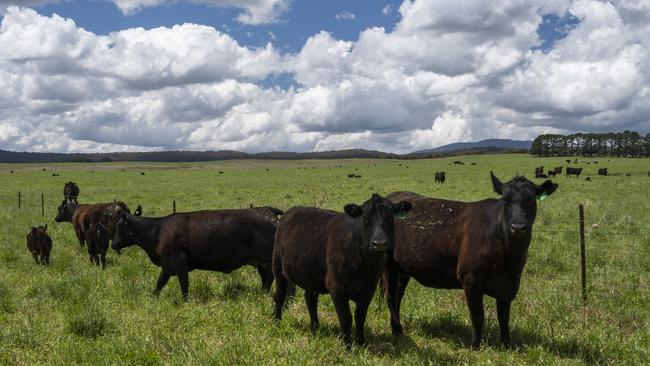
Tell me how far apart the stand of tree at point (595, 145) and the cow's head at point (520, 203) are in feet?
438

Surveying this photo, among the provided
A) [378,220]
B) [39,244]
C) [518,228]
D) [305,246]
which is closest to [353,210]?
[378,220]

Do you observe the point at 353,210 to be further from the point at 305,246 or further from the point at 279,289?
the point at 279,289

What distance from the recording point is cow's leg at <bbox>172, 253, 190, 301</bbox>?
9.26m

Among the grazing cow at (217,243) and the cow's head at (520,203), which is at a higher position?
the cow's head at (520,203)

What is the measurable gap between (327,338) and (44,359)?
3454 mm

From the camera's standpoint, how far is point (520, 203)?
6039 millimetres

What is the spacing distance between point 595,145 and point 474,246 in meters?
150

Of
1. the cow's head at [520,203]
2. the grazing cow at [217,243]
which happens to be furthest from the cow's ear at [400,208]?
the grazing cow at [217,243]

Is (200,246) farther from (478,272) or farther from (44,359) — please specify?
(478,272)

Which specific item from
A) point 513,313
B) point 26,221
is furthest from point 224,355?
point 26,221

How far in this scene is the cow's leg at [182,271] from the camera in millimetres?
9258

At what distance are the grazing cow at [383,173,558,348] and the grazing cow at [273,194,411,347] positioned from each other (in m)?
0.61

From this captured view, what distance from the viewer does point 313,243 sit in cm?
725

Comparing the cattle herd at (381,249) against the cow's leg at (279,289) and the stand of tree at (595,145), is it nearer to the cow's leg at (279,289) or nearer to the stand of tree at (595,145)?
the cow's leg at (279,289)
